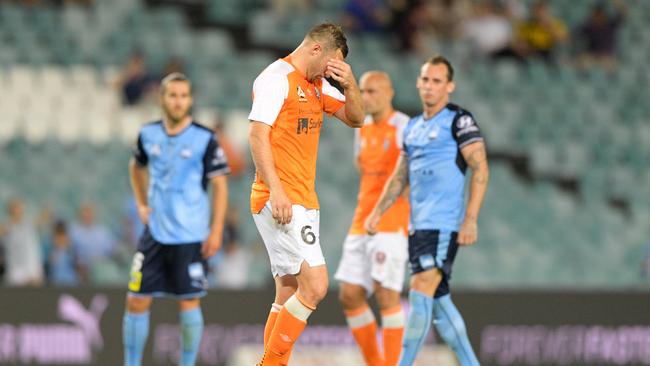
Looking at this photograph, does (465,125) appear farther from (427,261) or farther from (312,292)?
(312,292)

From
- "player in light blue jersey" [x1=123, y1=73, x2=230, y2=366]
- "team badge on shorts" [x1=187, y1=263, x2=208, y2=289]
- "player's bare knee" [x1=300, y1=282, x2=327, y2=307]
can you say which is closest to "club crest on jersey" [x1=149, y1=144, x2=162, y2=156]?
"player in light blue jersey" [x1=123, y1=73, x2=230, y2=366]

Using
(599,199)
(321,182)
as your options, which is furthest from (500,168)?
(321,182)

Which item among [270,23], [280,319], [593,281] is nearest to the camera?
[280,319]

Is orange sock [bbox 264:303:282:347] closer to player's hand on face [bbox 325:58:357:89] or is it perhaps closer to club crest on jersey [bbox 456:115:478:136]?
player's hand on face [bbox 325:58:357:89]

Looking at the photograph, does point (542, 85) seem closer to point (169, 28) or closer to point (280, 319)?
point (169, 28)

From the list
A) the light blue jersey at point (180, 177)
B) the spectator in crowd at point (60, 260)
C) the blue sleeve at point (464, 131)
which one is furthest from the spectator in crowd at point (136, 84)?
the blue sleeve at point (464, 131)

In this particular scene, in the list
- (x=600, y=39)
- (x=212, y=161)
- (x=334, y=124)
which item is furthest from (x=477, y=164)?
(x=600, y=39)

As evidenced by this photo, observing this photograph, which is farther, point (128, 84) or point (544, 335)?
point (128, 84)

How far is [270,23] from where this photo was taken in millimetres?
18016

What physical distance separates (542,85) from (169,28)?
17.9 ft

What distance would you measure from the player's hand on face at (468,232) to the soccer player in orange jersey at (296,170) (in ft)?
4.39

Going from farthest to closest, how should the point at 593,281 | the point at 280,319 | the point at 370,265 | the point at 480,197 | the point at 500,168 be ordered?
the point at 500,168 → the point at 593,281 → the point at 370,265 → the point at 480,197 → the point at 280,319

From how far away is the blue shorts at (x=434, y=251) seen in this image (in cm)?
893

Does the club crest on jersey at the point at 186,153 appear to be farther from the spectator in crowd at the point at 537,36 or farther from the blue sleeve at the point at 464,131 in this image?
the spectator in crowd at the point at 537,36
